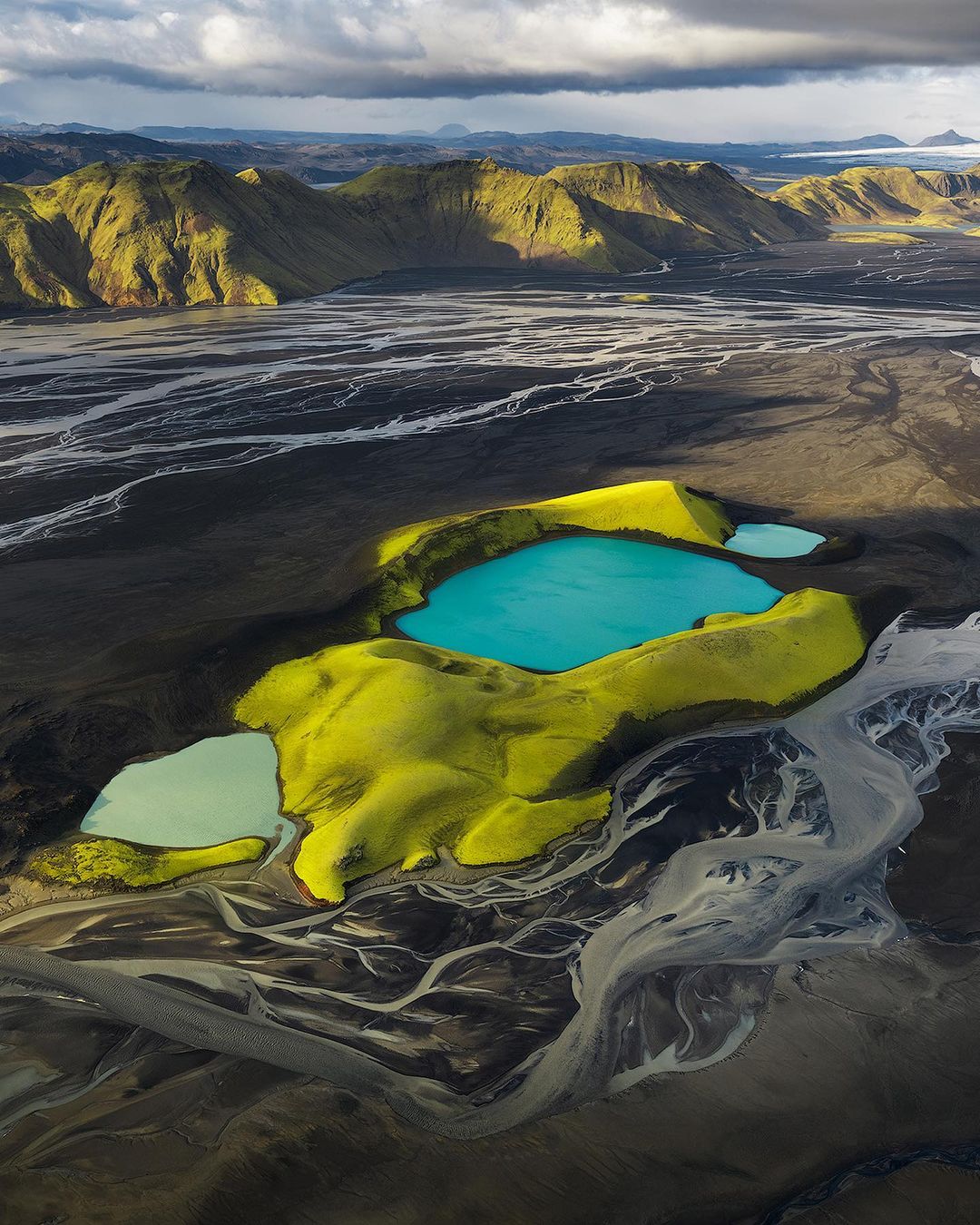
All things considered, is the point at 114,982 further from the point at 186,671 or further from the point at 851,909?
the point at 851,909

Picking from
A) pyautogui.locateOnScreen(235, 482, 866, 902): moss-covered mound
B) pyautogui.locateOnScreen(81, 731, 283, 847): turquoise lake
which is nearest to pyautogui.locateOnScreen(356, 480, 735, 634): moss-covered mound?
pyautogui.locateOnScreen(235, 482, 866, 902): moss-covered mound

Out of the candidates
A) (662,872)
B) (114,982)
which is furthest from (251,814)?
(662,872)

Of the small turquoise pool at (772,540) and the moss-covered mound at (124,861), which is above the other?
the small turquoise pool at (772,540)

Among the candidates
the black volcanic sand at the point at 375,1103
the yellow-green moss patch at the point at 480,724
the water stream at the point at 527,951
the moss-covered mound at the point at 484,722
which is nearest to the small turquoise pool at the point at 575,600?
the moss-covered mound at the point at 484,722

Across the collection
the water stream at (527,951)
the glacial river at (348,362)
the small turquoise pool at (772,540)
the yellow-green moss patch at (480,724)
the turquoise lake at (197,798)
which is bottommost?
the water stream at (527,951)

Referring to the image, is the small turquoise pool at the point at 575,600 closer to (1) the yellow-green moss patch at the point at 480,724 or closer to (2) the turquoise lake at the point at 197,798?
(1) the yellow-green moss patch at the point at 480,724

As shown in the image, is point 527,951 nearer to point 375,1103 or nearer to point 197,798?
point 375,1103

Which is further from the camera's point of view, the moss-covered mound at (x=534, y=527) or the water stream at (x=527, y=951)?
the moss-covered mound at (x=534, y=527)

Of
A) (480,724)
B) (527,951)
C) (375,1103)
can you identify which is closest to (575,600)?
(480,724)
